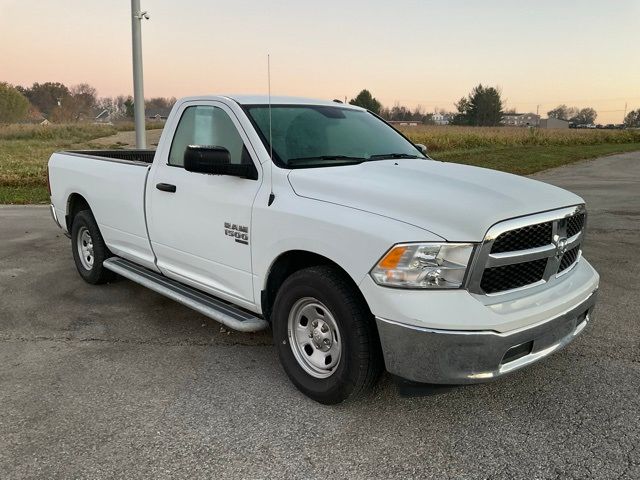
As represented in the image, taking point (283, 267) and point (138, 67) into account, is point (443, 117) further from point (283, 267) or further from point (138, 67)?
point (283, 267)

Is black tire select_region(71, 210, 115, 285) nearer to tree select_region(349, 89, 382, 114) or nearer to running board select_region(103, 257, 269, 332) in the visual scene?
running board select_region(103, 257, 269, 332)

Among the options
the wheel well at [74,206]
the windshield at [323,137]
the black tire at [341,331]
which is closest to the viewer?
the black tire at [341,331]

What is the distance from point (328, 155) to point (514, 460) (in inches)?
88.9

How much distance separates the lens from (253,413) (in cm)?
328

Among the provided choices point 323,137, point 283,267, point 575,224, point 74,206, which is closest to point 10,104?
point 74,206

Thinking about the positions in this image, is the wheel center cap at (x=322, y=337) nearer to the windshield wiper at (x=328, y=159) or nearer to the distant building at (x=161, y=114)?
the windshield wiper at (x=328, y=159)

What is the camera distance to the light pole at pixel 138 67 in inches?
425

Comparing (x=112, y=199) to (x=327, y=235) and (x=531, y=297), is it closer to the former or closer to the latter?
(x=327, y=235)

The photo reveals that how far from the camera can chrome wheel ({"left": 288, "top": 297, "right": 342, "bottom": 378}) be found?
325 centimetres

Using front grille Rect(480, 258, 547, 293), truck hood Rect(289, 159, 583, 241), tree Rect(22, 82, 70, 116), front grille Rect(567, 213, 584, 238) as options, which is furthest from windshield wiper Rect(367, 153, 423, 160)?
tree Rect(22, 82, 70, 116)

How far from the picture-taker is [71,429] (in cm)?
309

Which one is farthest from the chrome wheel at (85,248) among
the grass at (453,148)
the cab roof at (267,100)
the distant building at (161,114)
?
the grass at (453,148)

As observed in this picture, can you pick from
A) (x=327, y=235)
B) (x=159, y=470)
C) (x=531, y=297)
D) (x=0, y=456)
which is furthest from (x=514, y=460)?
(x=0, y=456)

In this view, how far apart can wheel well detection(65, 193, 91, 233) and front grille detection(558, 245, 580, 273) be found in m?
4.66
